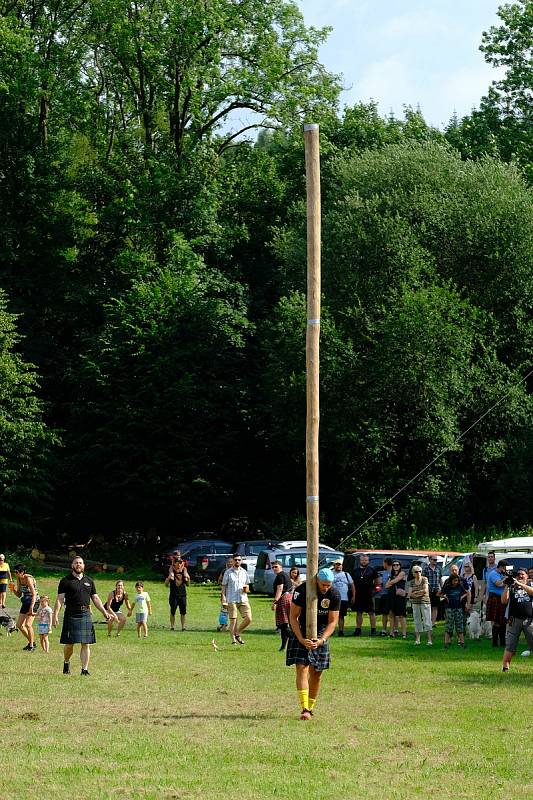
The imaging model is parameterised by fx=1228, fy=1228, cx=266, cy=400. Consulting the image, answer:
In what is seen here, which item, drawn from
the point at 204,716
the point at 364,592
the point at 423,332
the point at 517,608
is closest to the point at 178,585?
the point at 364,592

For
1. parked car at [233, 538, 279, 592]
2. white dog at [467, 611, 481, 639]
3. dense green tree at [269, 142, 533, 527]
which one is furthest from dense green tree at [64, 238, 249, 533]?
white dog at [467, 611, 481, 639]

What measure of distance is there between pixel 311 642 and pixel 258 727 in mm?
1044

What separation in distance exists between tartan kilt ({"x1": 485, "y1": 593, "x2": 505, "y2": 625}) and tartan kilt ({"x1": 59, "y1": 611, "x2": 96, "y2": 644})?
8.48 meters

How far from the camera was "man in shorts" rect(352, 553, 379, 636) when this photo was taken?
969 inches

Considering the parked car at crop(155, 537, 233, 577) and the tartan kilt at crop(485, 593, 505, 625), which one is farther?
the parked car at crop(155, 537, 233, 577)

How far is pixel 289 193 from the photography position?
53781 millimetres

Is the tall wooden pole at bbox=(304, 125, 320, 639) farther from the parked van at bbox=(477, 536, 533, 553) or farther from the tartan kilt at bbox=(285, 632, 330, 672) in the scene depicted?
the parked van at bbox=(477, 536, 533, 553)

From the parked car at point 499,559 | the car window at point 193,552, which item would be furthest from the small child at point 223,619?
the car window at point 193,552

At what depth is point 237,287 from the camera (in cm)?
5066

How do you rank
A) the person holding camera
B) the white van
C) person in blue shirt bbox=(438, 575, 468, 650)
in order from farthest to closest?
the white van, person in blue shirt bbox=(438, 575, 468, 650), the person holding camera

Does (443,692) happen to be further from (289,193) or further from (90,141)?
(90,141)

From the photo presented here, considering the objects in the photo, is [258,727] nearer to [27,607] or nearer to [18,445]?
[27,607]

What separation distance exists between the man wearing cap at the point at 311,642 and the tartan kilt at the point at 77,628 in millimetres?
4449

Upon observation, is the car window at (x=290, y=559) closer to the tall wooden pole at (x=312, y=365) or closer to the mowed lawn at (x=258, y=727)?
the mowed lawn at (x=258, y=727)
